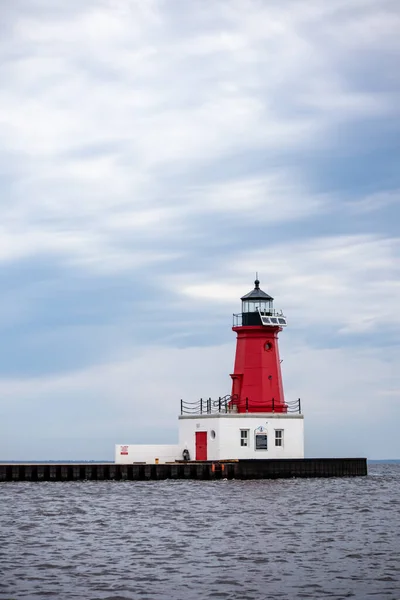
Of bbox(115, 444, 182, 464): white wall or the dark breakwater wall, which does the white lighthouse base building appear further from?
the dark breakwater wall

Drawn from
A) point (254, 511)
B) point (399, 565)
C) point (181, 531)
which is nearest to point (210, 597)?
point (399, 565)

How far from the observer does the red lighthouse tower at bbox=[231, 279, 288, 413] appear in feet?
168

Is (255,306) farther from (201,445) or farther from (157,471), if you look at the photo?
(157,471)

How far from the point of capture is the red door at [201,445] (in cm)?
5091

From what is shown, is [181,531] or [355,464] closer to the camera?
[181,531]

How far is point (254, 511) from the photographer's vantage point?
116 feet

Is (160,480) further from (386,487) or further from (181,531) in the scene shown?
(181,531)

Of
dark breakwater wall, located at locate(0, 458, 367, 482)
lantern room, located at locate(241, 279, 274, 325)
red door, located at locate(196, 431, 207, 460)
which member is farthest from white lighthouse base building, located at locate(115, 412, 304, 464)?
lantern room, located at locate(241, 279, 274, 325)

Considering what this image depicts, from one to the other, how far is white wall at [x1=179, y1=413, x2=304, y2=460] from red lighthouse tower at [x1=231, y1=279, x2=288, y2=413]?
0.95 meters

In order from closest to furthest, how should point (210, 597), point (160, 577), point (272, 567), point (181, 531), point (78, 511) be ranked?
point (210, 597)
point (160, 577)
point (272, 567)
point (181, 531)
point (78, 511)

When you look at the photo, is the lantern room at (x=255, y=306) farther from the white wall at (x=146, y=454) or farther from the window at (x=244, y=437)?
the white wall at (x=146, y=454)

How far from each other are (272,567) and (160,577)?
279 cm

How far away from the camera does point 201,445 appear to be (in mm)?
51094

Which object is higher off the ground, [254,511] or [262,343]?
[262,343]
